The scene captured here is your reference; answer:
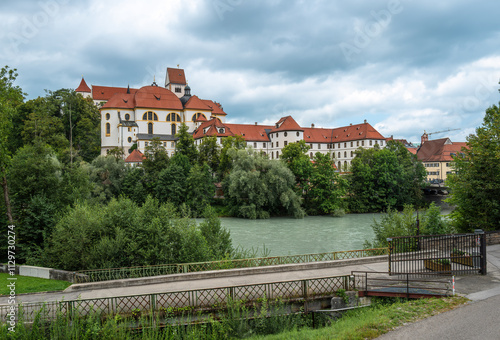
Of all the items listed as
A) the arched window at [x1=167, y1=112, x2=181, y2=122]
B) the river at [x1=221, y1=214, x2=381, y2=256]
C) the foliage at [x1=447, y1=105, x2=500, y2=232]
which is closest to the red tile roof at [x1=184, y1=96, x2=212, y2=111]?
the arched window at [x1=167, y1=112, x2=181, y2=122]

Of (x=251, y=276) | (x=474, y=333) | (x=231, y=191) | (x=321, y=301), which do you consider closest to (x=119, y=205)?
(x=251, y=276)

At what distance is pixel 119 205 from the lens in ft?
54.1

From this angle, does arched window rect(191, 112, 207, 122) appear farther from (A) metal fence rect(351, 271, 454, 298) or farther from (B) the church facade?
(A) metal fence rect(351, 271, 454, 298)

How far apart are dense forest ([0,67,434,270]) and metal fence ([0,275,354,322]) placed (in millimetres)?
4949

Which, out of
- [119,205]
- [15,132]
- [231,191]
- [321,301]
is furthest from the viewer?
[15,132]

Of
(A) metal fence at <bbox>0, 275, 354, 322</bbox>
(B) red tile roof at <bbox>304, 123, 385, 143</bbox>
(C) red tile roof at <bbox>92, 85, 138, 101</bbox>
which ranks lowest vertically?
(A) metal fence at <bbox>0, 275, 354, 322</bbox>

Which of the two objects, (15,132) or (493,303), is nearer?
(493,303)

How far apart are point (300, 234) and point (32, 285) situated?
84.1 ft

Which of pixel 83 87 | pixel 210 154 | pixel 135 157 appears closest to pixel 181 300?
pixel 210 154

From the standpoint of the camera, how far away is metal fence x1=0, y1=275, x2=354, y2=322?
8.51 m

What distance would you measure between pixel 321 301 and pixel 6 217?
52.5 ft

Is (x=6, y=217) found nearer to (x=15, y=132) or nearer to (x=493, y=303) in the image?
(x=493, y=303)

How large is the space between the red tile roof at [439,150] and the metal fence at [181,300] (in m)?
73.9

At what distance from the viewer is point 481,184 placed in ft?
59.0
